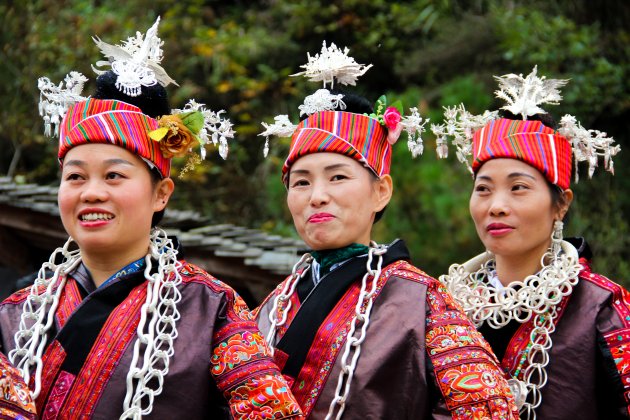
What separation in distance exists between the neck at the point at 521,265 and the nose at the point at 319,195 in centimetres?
107

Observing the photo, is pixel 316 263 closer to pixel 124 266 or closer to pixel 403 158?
pixel 124 266

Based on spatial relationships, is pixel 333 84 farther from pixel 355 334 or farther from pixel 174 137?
pixel 355 334

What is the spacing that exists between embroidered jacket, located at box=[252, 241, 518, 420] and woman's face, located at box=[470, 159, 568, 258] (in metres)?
0.60

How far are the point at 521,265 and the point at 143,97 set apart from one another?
1.90 m

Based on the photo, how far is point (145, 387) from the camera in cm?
334

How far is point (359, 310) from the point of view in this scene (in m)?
3.82

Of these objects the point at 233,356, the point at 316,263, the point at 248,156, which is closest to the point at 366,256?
the point at 316,263

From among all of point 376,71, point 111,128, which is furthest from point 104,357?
point 376,71

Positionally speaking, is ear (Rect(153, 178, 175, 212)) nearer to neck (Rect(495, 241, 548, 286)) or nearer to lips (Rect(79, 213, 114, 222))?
lips (Rect(79, 213, 114, 222))

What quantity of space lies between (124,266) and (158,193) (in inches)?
12.1

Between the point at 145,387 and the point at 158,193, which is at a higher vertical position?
the point at 158,193

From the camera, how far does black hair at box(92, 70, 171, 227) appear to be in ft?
12.2

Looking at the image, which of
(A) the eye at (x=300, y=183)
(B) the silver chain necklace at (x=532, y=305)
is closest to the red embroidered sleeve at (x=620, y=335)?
(B) the silver chain necklace at (x=532, y=305)

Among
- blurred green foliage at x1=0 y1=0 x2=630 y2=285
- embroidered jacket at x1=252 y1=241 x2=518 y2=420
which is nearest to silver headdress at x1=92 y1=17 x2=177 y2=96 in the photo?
embroidered jacket at x1=252 y1=241 x2=518 y2=420
